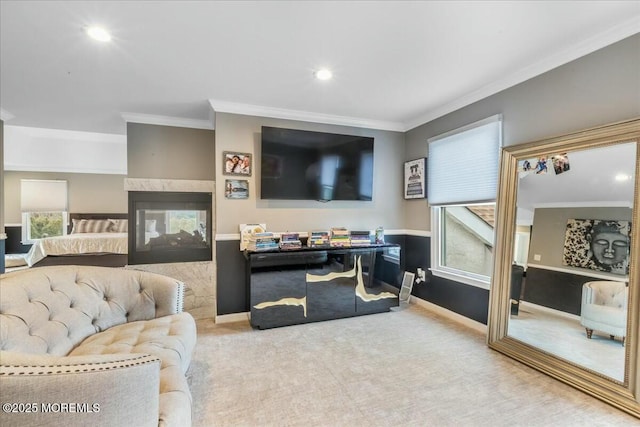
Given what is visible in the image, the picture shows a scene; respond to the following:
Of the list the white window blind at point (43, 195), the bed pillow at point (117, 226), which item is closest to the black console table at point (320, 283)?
the bed pillow at point (117, 226)

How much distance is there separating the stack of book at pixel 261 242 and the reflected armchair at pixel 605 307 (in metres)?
2.66

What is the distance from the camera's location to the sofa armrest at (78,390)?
0.88 m

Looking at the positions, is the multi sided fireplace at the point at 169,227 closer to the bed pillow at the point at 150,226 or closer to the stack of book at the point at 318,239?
the bed pillow at the point at 150,226

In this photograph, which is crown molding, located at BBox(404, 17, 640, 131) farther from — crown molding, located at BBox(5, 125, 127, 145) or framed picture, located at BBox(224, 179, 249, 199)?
crown molding, located at BBox(5, 125, 127, 145)

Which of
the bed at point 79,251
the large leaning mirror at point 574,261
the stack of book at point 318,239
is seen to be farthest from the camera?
the bed at point 79,251

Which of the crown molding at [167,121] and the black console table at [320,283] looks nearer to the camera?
the black console table at [320,283]

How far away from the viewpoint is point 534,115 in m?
2.51

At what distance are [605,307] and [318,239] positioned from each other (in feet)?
8.10

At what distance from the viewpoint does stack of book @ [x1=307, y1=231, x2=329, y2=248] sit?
3.40m

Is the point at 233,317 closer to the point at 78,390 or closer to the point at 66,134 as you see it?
the point at 78,390

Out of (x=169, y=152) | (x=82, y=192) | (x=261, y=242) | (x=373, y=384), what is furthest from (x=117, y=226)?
(x=373, y=384)

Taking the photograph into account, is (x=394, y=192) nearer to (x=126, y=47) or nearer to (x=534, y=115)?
(x=534, y=115)

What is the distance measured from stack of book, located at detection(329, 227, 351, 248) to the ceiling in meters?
1.48

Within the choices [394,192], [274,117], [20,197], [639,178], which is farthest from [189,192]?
[20,197]
